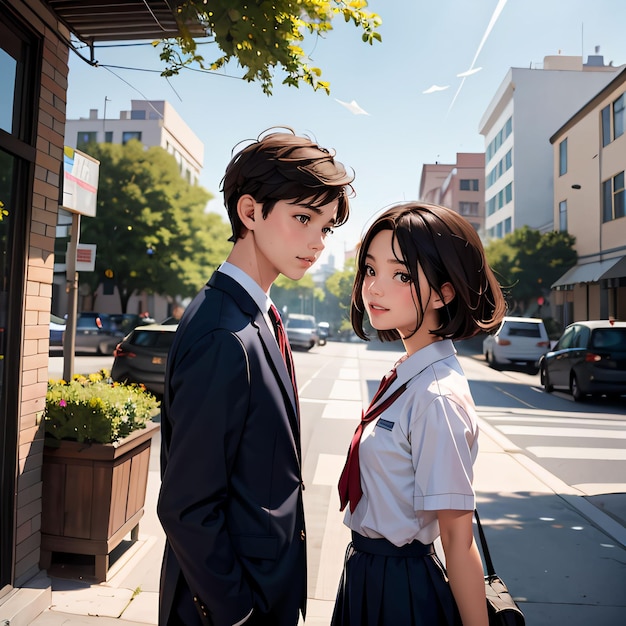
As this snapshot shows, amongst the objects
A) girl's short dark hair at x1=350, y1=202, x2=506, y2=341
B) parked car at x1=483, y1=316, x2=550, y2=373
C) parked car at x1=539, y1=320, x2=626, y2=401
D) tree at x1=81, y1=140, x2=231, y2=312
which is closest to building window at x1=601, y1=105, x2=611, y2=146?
parked car at x1=539, y1=320, x2=626, y2=401

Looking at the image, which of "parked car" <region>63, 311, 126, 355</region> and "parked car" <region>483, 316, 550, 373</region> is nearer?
"parked car" <region>483, 316, 550, 373</region>

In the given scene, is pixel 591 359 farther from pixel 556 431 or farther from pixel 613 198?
pixel 556 431

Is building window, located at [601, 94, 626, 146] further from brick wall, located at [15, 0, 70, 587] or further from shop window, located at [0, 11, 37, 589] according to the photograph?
shop window, located at [0, 11, 37, 589]

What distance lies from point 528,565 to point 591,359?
2598 mm

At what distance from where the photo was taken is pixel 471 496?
1.35 metres

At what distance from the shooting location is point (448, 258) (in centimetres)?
153

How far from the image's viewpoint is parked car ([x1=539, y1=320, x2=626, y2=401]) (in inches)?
187

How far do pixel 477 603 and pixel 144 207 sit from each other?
24.8 meters

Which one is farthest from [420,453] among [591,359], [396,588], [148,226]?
[148,226]

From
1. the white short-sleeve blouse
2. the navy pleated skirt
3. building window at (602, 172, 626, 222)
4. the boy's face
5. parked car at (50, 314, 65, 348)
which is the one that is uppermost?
building window at (602, 172, 626, 222)

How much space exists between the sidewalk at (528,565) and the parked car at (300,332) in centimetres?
2409

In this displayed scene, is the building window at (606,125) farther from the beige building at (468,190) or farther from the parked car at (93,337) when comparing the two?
the beige building at (468,190)

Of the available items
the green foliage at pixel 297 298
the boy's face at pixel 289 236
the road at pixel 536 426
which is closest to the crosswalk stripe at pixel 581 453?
the road at pixel 536 426

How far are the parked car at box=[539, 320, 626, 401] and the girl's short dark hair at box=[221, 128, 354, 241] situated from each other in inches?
140
